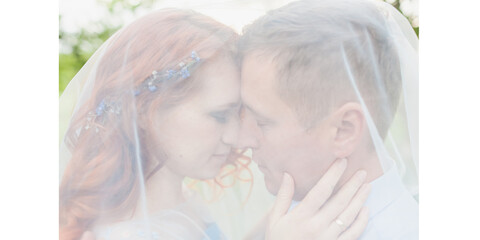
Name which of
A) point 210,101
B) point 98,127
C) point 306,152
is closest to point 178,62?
point 210,101

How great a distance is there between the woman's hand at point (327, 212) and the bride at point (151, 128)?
0.19 meters

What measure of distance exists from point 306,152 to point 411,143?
1.04ft

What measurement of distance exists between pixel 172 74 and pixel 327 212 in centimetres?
56

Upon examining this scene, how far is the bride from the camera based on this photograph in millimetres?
1489

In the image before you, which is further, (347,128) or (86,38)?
(86,38)

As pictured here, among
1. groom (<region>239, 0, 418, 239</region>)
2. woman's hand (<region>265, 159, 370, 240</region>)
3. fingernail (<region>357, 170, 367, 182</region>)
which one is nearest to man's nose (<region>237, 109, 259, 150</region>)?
groom (<region>239, 0, 418, 239</region>)

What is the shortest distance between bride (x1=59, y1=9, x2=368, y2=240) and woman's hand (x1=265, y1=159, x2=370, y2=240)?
7.5 inches

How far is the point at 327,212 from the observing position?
1496 millimetres

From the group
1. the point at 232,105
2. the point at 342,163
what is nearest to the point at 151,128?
the point at 232,105

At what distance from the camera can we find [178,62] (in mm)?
1499

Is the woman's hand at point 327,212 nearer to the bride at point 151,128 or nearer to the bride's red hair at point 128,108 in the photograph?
the bride at point 151,128

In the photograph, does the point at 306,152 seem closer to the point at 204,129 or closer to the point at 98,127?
the point at 204,129

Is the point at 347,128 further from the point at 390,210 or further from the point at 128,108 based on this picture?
the point at 128,108

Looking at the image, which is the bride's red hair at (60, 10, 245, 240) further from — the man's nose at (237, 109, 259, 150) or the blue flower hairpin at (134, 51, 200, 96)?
the man's nose at (237, 109, 259, 150)
